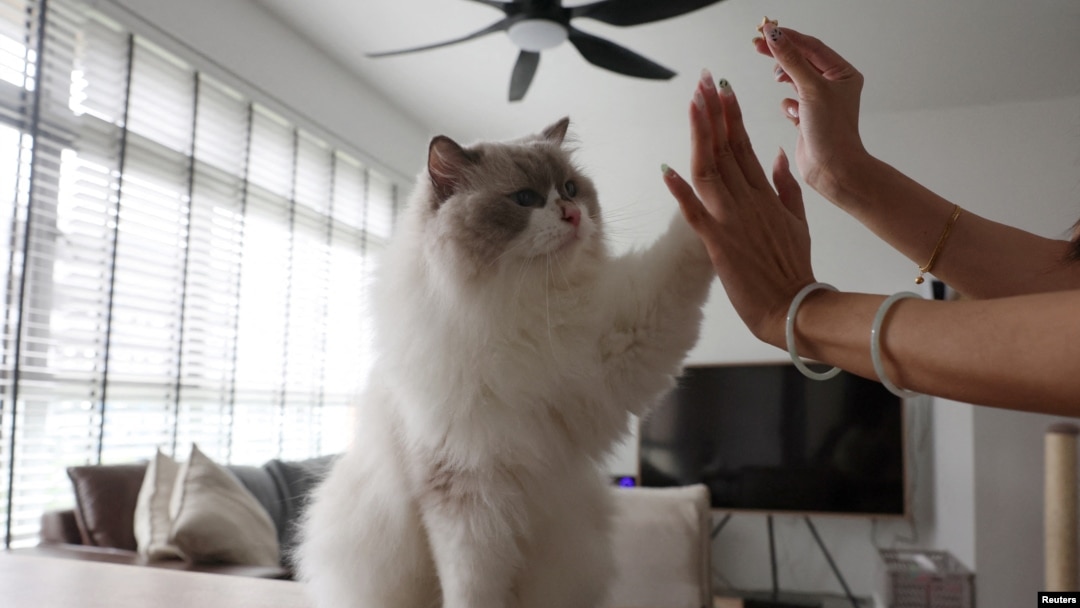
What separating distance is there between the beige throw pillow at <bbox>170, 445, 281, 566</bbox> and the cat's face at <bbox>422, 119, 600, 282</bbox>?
185cm

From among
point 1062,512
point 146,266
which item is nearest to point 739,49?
point 1062,512

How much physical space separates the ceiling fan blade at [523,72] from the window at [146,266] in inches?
61.1

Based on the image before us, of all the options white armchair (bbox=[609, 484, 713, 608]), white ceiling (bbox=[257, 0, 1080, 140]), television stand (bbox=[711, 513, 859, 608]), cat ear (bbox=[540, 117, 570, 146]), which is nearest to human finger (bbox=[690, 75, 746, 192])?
cat ear (bbox=[540, 117, 570, 146])

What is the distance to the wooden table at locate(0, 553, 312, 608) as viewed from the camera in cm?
98

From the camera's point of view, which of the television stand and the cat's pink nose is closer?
the cat's pink nose

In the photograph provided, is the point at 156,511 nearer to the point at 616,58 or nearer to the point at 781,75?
the point at 781,75

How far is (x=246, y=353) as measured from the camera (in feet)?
13.6

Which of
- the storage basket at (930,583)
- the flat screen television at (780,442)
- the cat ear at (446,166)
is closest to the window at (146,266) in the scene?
the flat screen television at (780,442)

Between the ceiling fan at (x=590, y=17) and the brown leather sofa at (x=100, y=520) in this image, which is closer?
the brown leather sofa at (x=100, y=520)

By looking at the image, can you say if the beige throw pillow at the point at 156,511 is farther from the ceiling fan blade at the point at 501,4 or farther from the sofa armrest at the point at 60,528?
the ceiling fan blade at the point at 501,4

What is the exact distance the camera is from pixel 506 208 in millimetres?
991

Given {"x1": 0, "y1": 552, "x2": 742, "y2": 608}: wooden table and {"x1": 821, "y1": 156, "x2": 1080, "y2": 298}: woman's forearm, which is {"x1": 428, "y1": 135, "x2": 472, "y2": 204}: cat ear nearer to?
{"x1": 821, "y1": 156, "x2": 1080, "y2": 298}: woman's forearm

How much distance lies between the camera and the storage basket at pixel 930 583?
3.88 meters

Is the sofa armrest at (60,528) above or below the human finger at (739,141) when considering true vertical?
below
